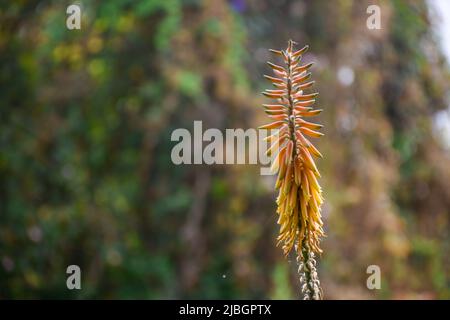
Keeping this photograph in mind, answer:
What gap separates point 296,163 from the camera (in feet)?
3.72

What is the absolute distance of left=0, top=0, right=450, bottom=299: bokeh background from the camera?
5.31 m

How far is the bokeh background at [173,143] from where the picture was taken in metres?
5.31

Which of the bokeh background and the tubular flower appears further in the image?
the bokeh background

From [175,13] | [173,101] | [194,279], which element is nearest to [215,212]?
[194,279]

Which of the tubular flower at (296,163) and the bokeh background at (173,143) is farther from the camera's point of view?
the bokeh background at (173,143)

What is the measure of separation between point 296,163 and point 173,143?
4911mm

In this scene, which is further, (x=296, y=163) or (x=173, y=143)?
(x=173, y=143)

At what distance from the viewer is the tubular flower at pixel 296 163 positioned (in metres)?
1.06

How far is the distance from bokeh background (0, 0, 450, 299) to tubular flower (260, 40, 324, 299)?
3.85m

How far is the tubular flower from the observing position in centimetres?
106

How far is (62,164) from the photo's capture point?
19.3ft

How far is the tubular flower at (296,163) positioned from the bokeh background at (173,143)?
3849 mm

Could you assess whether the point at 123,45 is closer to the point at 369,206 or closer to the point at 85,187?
the point at 85,187

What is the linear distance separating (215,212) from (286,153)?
479 centimetres
